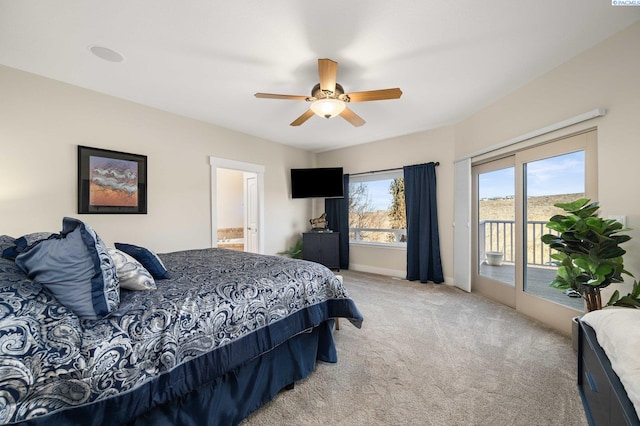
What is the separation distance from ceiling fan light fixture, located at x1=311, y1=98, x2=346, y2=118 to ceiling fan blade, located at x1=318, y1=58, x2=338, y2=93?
97 millimetres

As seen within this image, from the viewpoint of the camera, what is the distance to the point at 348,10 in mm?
1805

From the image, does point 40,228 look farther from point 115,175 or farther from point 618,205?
point 618,205

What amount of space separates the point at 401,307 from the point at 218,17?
3.36 metres

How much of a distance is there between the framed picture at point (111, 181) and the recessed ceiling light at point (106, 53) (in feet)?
3.43

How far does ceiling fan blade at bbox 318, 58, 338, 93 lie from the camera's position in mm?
2037

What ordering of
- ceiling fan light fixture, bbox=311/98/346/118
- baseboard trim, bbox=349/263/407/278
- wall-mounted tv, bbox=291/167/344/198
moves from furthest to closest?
wall-mounted tv, bbox=291/167/344/198 → baseboard trim, bbox=349/263/407/278 → ceiling fan light fixture, bbox=311/98/346/118

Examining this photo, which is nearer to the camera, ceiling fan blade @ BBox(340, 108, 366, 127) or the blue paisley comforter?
the blue paisley comforter

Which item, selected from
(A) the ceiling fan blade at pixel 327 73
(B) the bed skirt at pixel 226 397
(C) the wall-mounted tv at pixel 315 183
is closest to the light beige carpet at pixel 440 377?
(B) the bed skirt at pixel 226 397

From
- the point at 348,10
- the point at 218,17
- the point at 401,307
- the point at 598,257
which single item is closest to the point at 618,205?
the point at 598,257

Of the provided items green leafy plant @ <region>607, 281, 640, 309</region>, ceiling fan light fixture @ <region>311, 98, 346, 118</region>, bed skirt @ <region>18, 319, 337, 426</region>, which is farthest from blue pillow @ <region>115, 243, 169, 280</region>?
green leafy plant @ <region>607, 281, 640, 309</region>

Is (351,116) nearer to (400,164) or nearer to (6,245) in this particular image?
(400,164)

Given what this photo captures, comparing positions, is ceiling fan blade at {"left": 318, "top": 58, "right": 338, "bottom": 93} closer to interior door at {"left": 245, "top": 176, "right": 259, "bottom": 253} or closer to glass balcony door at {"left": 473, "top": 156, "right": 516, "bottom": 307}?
glass balcony door at {"left": 473, "top": 156, "right": 516, "bottom": 307}

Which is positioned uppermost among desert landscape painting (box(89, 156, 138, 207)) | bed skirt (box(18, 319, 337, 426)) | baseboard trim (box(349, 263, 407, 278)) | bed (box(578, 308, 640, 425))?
desert landscape painting (box(89, 156, 138, 207))

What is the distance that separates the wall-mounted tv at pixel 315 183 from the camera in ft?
17.1
